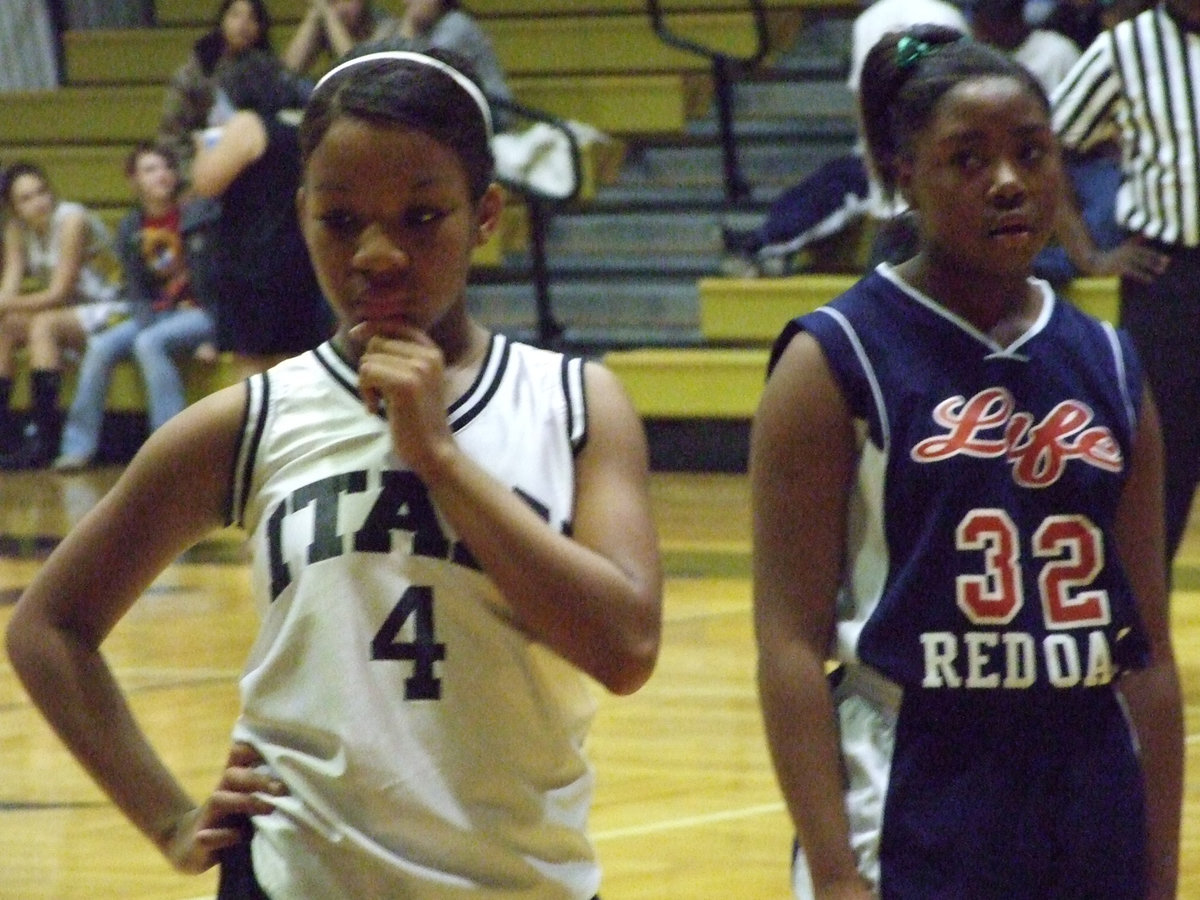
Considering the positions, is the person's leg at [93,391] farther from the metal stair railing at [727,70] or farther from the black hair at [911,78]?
the black hair at [911,78]

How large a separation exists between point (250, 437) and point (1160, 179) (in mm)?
3567

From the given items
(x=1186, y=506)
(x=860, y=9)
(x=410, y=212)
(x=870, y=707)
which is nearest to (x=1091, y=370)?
(x=870, y=707)

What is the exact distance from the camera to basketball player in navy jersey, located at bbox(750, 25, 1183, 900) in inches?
72.1

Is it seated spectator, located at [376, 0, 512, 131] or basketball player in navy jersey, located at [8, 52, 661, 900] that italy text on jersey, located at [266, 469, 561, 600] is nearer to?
basketball player in navy jersey, located at [8, 52, 661, 900]

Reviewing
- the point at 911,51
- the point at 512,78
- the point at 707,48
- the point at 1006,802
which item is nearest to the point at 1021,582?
the point at 1006,802

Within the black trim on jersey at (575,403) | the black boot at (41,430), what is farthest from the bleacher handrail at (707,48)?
the black trim on jersey at (575,403)

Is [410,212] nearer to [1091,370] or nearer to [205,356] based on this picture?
[1091,370]

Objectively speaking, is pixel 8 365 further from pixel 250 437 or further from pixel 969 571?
pixel 969 571

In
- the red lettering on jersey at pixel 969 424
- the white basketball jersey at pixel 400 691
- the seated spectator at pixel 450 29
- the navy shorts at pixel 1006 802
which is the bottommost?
the seated spectator at pixel 450 29

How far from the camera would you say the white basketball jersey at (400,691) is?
1.68 meters

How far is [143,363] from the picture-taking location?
32.3 feet

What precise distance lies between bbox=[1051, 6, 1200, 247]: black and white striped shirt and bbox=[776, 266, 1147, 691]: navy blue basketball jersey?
305 cm

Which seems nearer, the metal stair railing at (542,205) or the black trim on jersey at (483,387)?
the black trim on jersey at (483,387)

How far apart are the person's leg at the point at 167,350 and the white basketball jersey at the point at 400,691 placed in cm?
818
